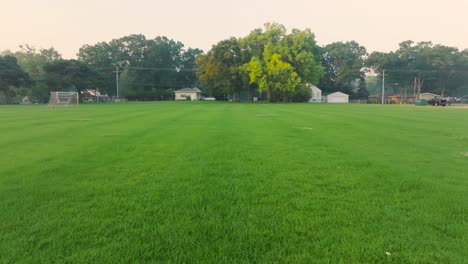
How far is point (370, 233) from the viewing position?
123 inches

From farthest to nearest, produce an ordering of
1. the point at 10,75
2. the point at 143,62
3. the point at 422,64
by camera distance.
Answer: the point at 143,62 < the point at 422,64 < the point at 10,75

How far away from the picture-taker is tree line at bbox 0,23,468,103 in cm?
5522

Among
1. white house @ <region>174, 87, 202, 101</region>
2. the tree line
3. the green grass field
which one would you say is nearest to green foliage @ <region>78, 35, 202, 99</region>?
the tree line

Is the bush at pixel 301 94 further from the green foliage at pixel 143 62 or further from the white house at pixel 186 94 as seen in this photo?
the green foliage at pixel 143 62

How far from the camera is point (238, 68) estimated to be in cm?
5744

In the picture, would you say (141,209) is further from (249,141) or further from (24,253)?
(249,141)

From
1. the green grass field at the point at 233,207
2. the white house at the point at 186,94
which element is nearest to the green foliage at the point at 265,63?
the white house at the point at 186,94

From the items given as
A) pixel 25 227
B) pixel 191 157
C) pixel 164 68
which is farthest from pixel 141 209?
pixel 164 68

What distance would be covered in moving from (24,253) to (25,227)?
0.61m

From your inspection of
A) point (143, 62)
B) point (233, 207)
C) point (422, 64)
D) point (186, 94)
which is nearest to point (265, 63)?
point (186, 94)

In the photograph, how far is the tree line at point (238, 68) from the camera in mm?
55219

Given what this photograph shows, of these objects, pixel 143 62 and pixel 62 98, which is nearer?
pixel 62 98

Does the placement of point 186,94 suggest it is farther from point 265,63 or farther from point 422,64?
point 422,64

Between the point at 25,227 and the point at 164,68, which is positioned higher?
the point at 164,68
